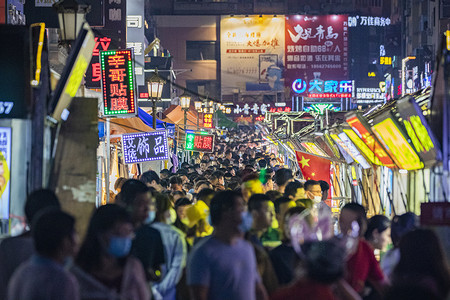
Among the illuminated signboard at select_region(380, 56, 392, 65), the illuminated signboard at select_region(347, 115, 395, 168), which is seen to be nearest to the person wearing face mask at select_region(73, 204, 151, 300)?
the illuminated signboard at select_region(347, 115, 395, 168)

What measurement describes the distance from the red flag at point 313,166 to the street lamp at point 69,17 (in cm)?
887

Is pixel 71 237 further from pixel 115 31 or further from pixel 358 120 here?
pixel 115 31

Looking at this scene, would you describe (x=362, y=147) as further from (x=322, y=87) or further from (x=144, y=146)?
(x=322, y=87)

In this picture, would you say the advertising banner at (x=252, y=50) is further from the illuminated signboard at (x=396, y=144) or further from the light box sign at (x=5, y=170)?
the light box sign at (x=5, y=170)

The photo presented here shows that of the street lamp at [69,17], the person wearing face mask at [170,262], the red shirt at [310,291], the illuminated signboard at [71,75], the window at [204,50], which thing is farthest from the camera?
the window at [204,50]

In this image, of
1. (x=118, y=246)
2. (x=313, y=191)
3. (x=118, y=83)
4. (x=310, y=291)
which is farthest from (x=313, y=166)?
(x=310, y=291)

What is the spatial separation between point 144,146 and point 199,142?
1200 cm

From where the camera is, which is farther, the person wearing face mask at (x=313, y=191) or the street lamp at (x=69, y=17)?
the person wearing face mask at (x=313, y=191)

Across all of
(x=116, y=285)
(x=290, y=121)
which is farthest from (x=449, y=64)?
(x=290, y=121)

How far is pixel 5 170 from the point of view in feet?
26.8

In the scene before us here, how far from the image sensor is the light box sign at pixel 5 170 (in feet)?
26.7

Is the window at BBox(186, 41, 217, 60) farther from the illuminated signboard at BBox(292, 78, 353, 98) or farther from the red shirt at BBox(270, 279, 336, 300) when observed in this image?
the red shirt at BBox(270, 279, 336, 300)

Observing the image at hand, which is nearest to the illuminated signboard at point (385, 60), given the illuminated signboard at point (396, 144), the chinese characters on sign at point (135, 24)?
the chinese characters on sign at point (135, 24)

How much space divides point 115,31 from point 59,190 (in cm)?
1464
